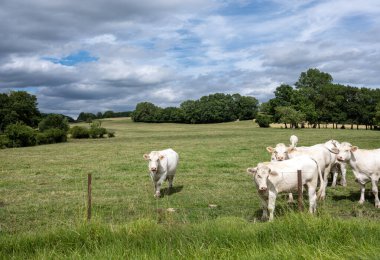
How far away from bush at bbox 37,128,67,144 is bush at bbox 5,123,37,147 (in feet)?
4.14

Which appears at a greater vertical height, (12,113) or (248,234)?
(12,113)

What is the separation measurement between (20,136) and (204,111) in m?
83.9

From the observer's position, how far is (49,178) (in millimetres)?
19359

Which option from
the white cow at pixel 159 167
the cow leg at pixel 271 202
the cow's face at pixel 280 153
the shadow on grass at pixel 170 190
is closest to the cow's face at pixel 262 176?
the cow leg at pixel 271 202

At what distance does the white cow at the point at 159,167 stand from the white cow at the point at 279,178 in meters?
4.69

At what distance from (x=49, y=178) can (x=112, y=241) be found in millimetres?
12899

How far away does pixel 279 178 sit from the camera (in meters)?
10.4

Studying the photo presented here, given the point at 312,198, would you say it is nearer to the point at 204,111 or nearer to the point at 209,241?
the point at 209,241

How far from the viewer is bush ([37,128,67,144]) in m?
52.6

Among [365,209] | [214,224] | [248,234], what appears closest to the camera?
[248,234]

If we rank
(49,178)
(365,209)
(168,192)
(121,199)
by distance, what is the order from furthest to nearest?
(49,178)
(168,192)
(121,199)
(365,209)

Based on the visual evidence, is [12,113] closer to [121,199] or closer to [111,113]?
[121,199]

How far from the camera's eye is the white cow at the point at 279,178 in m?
10.0

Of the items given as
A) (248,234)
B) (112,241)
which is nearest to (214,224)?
(248,234)
